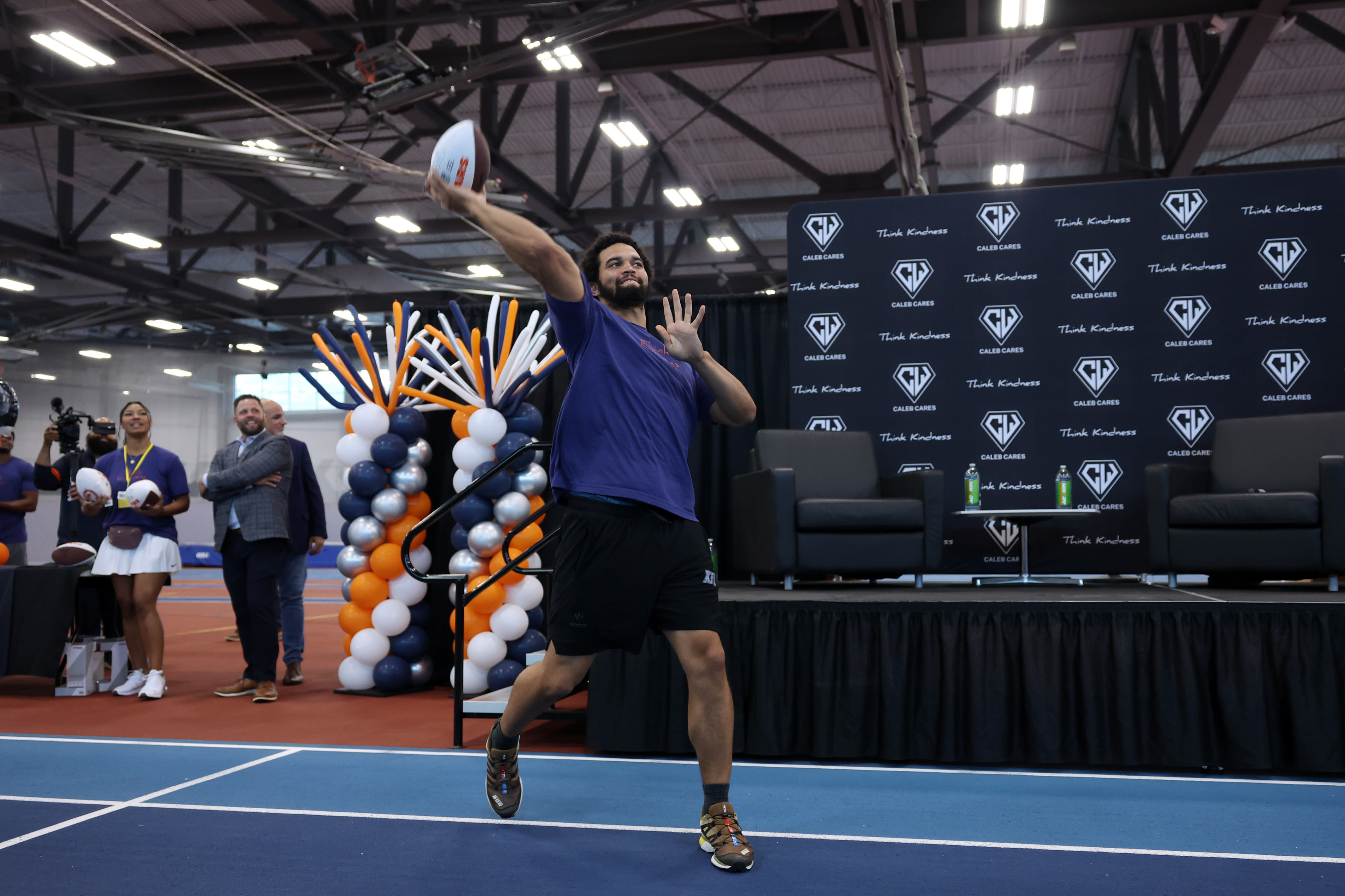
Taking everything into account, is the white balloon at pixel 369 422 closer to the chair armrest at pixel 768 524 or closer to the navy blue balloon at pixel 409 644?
the navy blue balloon at pixel 409 644

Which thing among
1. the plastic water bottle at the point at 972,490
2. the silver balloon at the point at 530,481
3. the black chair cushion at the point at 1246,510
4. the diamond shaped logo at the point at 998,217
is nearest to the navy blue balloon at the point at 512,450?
the silver balloon at the point at 530,481

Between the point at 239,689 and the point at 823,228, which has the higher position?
the point at 823,228

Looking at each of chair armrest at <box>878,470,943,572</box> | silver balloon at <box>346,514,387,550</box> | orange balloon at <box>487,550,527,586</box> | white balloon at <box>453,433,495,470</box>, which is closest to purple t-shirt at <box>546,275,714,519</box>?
orange balloon at <box>487,550,527,586</box>

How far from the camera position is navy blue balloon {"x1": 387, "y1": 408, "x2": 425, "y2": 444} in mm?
5348

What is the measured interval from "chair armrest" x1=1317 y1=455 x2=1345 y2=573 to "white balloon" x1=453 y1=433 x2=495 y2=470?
3938 millimetres

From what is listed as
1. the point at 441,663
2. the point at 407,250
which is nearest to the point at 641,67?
the point at 441,663

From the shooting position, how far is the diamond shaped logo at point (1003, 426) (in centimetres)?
562

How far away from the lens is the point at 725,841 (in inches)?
88.7

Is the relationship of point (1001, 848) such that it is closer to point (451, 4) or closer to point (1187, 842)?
point (1187, 842)

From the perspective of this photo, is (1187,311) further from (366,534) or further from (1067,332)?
(366,534)

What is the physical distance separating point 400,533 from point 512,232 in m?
3.49

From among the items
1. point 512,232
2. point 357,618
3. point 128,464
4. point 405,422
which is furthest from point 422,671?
point 512,232

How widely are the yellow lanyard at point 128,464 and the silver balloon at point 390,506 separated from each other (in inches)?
46.5

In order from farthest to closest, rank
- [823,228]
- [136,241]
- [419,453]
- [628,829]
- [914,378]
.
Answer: [136,241]
[823,228]
[914,378]
[419,453]
[628,829]
